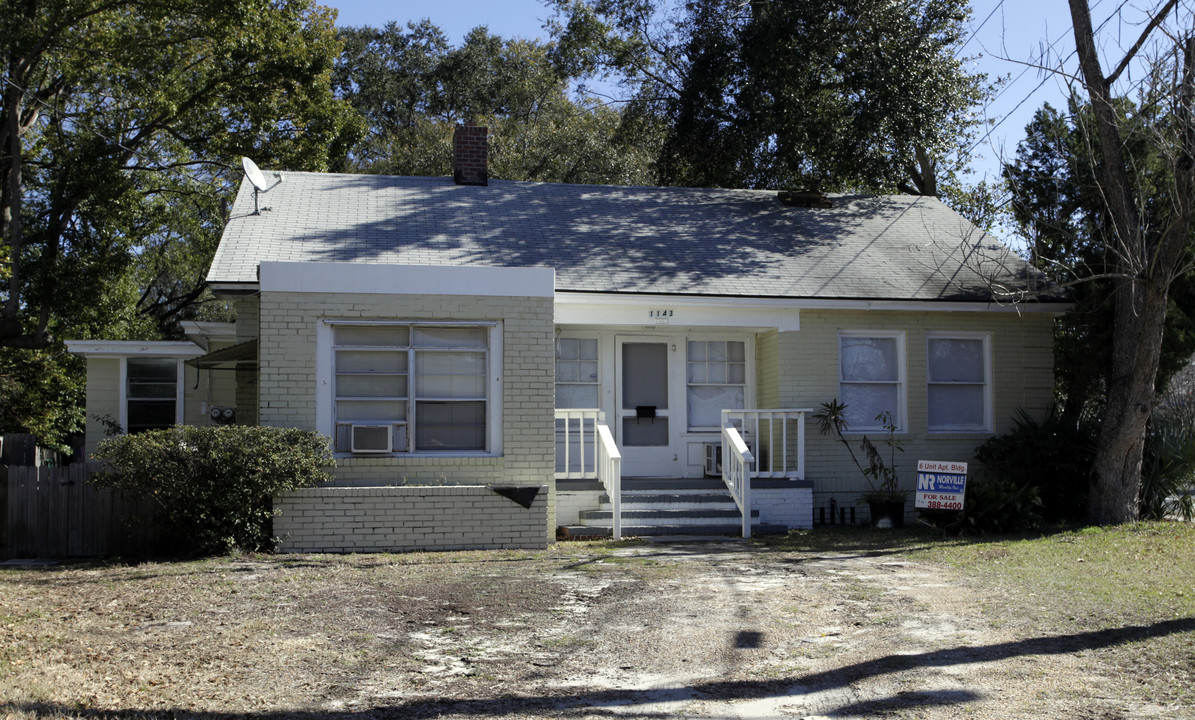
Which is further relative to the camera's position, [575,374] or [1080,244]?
[1080,244]

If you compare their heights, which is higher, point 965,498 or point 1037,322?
point 1037,322

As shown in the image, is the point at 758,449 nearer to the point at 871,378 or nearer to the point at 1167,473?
the point at 871,378

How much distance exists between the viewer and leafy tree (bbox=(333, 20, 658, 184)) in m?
30.2

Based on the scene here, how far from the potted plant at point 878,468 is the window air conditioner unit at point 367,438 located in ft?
20.3

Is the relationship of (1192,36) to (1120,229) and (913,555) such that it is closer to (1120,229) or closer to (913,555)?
(1120,229)

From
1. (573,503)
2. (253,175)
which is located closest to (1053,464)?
(573,503)

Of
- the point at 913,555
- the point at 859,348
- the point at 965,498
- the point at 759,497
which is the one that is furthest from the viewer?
the point at 859,348

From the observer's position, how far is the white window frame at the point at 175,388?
16.6 m

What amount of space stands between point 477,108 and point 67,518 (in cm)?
2535

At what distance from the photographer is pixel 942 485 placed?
1192 cm

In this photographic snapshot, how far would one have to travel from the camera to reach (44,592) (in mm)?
8516

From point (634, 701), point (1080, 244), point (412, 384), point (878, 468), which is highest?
point (1080, 244)

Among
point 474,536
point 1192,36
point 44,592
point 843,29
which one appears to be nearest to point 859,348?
point 1192,36

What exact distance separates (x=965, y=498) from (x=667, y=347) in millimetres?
4669
